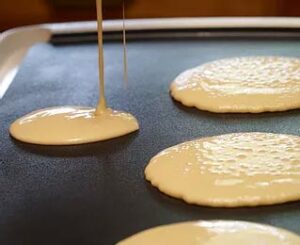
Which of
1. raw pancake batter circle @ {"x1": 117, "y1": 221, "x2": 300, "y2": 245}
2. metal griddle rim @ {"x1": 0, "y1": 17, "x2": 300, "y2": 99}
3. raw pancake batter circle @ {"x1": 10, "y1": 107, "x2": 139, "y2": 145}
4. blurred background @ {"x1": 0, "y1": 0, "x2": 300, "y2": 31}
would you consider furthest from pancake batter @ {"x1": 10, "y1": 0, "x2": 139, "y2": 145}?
blurred background @ {"x1": 0, "y1": 0, "x2": 300, "y2": 31}

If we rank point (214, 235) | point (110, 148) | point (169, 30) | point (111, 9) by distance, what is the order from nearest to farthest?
point (214, 235)
point (110, 148)
point (169, 30)
point (111, 9)

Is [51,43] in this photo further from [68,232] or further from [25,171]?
[68,232]

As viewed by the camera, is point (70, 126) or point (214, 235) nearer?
point (214, 235)

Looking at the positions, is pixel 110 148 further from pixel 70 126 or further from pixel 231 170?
pixel 231 170

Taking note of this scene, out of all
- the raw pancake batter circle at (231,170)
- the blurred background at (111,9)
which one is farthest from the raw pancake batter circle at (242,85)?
the blurred background at (111,9)

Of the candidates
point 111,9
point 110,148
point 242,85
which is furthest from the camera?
point 111,9

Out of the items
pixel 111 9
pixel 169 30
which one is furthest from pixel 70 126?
pixel 111 9

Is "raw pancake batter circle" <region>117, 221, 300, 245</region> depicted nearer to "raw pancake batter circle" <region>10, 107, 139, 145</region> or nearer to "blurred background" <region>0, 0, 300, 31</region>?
"raw pancake batter circle" <region>10, 107, 139, 145</region>

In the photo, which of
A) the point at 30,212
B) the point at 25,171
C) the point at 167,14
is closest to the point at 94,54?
the point at 25,171
